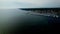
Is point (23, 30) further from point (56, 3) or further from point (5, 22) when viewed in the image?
point (56, 3)

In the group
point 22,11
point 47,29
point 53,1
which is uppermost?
point 53,1

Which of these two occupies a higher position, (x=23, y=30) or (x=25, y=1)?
(x=25, y=1)

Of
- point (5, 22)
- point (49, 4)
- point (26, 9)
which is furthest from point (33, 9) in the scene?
point (5, 22)

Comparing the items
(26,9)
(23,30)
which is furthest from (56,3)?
(23,30)

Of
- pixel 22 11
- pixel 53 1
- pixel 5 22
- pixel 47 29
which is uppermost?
pixel 53 1

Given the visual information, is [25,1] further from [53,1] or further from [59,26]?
[59,26]

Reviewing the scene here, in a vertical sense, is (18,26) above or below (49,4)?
below
